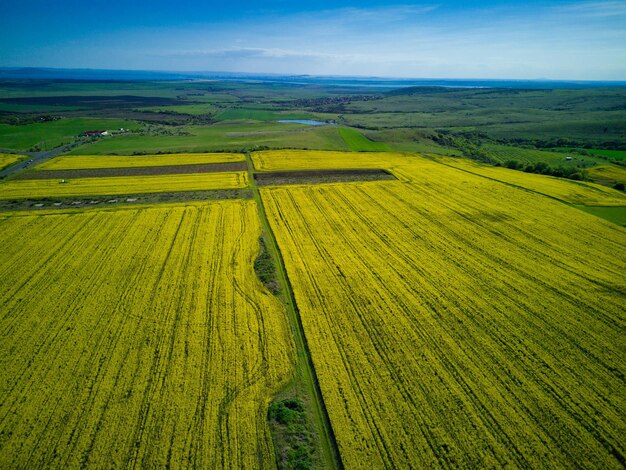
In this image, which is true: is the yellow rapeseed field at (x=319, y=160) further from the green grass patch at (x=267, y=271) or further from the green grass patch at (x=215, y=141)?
the green grass patch at (x=267, y=271)

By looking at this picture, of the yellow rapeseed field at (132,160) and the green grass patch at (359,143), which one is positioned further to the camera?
the green grass patch at (359,143)

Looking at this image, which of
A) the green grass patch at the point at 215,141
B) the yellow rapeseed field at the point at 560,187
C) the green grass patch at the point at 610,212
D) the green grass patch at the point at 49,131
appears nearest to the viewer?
the green grass patch at the point at 610,212

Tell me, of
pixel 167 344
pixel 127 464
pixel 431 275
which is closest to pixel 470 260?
pixel 431 275

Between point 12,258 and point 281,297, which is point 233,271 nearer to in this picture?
point 281,297

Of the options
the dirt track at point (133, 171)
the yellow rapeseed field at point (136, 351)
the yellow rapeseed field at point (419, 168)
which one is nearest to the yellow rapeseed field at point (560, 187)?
the yellow rapeseed field at point (419, 168)

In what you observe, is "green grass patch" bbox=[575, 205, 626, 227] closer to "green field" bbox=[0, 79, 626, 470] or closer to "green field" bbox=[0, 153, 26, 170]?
"green field" bbox=[0, 79, 626, 470]

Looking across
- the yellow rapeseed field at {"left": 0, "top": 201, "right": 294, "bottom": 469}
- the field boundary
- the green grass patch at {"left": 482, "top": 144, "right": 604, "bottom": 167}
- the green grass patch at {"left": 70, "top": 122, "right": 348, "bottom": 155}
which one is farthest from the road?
the green grass patch at {"left": 482, "top": 144, "right": 604, "bottom": 167}
